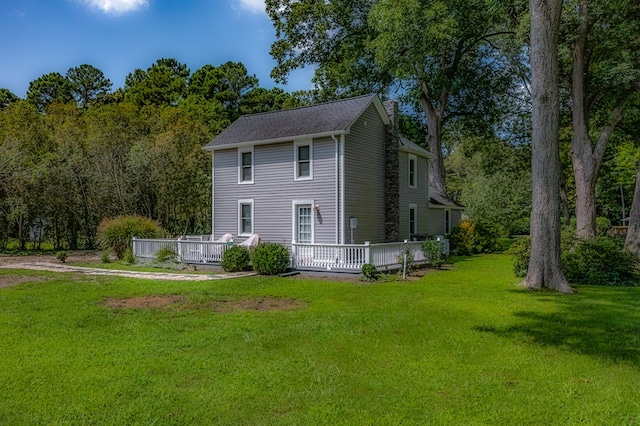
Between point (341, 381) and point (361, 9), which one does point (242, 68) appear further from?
point (341, 381)

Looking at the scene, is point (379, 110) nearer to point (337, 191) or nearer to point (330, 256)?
point (337, 191)

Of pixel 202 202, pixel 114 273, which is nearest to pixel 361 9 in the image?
pixel 202 202

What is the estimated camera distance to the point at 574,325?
6957mm

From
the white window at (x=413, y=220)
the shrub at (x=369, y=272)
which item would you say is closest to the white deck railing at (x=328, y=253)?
the shrub at (x=369, y=272)

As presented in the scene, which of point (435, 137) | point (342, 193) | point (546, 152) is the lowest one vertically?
point (342, 193)

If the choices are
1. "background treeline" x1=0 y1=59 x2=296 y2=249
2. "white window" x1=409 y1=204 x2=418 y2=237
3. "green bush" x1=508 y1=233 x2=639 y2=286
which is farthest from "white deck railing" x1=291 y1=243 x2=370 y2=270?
"background treeline" x1=0 y1=59 x2=296 y2=249

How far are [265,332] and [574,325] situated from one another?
5074 mm

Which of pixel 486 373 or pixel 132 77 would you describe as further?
pixel 132 77

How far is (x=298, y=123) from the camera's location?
54.4ft

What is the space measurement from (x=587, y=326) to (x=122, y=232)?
16.4 meters

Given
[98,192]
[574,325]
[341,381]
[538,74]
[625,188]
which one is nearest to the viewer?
[341,381]

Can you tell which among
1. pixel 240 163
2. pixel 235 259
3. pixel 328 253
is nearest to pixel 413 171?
pixel 240 163

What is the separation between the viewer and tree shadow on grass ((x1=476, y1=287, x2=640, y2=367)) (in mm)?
5688

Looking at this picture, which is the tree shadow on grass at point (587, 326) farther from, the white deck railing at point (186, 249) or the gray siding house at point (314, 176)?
the white deck railing at point (186, 249)
